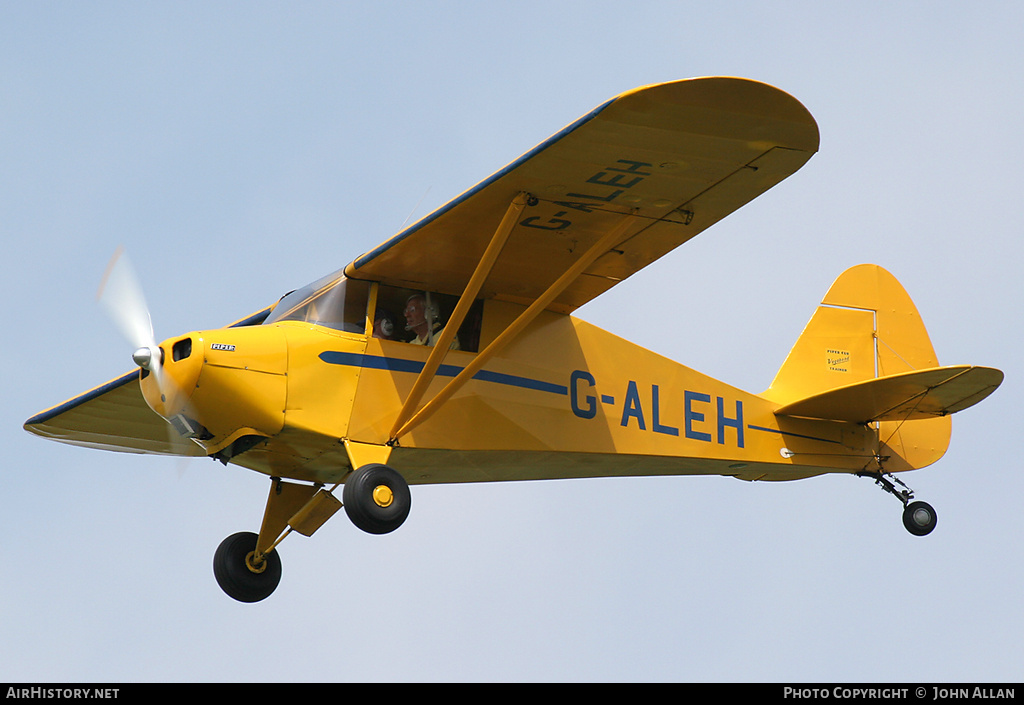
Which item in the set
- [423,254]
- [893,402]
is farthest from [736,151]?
[893,402]

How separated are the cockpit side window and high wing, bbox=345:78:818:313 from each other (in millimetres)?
86

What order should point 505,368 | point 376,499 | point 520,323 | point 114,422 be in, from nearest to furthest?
point 376,499
point 520,323
point 505,368
point 114,422

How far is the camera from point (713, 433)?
12195 millimetres

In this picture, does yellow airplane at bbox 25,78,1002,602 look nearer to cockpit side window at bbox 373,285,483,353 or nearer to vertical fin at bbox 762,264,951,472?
cockpit side window at bbox 373,285,483,353

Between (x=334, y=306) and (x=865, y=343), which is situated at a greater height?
(x=865, y=343)

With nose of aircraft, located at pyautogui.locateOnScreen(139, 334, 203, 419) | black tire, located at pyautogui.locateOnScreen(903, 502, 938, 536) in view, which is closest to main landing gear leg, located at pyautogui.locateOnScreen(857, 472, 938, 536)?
black tire, located at pyautogui.locateOnScreen(903, 502, 938, 536)

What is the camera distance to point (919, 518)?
43.1 feet

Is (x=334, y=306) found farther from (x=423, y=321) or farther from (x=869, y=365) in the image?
(x=869, y=365)

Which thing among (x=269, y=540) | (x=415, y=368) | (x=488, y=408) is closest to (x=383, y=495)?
(x=415, y=368)

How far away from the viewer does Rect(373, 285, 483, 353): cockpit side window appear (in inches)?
416

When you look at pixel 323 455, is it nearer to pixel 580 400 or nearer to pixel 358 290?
pixel 358 290

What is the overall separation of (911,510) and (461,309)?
5411mm

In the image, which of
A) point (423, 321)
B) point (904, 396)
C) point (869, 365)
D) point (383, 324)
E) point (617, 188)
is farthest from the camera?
point (869, 365)
